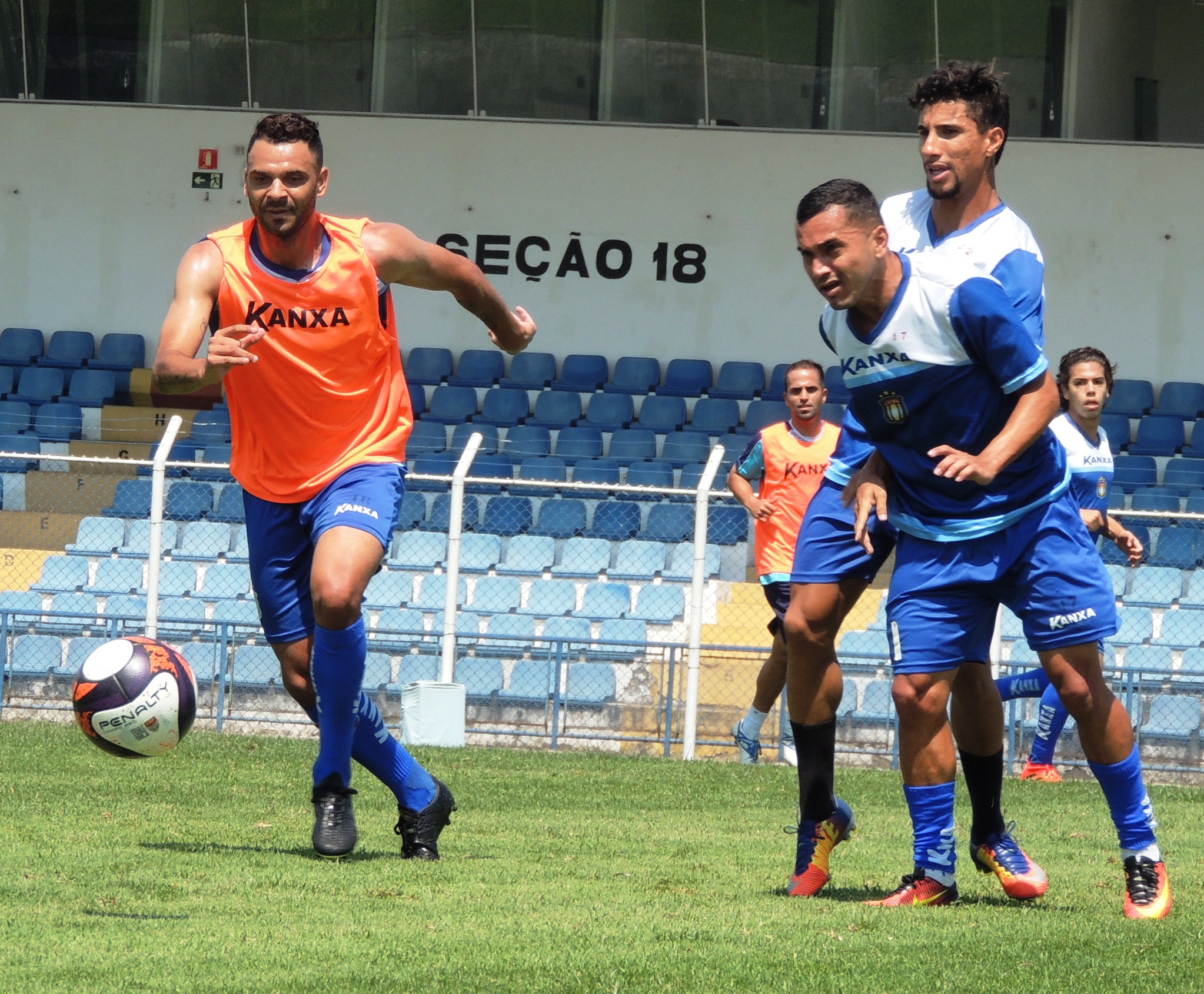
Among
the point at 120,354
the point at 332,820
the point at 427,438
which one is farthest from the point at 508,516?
the point at 332,820

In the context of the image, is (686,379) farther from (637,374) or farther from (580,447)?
(580,447)

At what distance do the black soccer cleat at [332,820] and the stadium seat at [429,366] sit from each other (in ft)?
42.4

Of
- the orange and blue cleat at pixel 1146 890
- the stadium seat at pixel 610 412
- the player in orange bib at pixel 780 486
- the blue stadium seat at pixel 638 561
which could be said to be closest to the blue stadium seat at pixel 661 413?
the stadium seat at pixel 610 412

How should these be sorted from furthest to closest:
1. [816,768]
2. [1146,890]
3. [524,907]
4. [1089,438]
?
[1089,438] → [816,768] → [1146,890] → [524,907]

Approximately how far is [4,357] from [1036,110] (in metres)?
12.1

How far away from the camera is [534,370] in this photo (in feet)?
57.5

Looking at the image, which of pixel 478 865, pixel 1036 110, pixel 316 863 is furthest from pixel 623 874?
pixel 1036 110

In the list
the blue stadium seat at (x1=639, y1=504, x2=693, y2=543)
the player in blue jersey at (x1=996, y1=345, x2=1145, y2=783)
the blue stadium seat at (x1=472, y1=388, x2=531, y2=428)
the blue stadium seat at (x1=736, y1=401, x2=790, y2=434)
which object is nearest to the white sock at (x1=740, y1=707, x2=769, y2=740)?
the player in blue jersey at (x1=996, y1=345, x2=1145, y2=783)

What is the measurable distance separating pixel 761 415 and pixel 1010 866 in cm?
1183

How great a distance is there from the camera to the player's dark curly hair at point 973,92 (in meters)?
4.21

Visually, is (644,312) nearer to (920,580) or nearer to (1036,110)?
(1036,110)

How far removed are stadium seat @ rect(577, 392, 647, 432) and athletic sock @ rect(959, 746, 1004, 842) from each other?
11972mm

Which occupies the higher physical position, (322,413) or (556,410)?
(322,413)

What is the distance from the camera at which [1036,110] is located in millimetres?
17812
